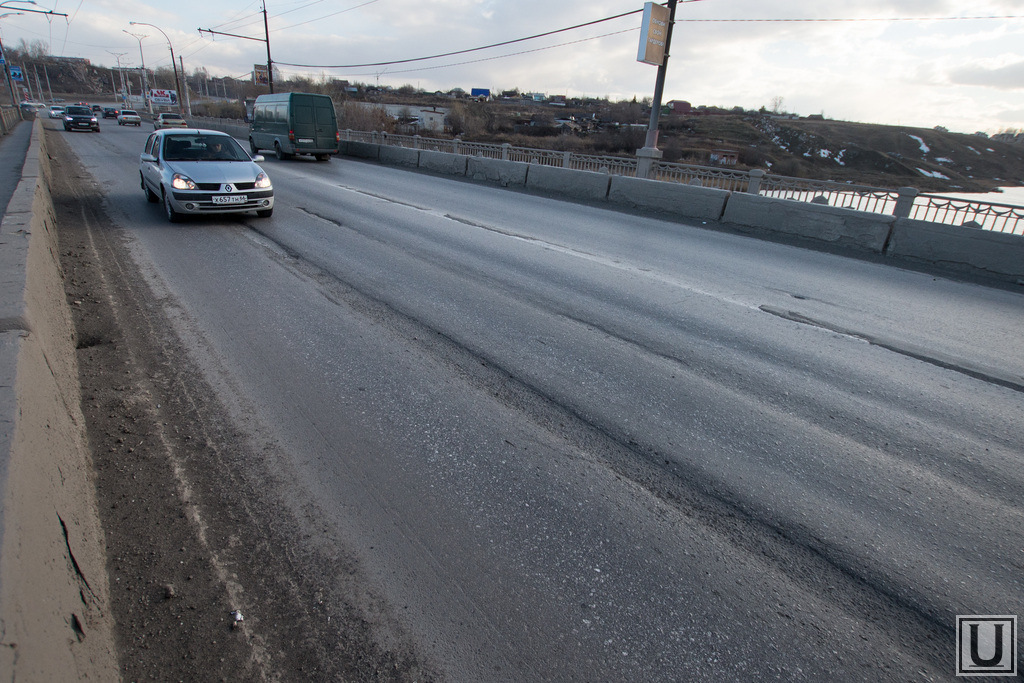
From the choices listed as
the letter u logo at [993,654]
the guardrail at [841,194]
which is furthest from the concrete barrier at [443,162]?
the letter u logo at [993,654]

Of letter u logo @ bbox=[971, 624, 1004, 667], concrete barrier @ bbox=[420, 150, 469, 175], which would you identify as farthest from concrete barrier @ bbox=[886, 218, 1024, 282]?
concrete barrier @ bbox=[420, 150, 469, 175]

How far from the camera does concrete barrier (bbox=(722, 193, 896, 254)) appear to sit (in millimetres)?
10516

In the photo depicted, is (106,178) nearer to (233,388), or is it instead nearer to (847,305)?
(233,388)

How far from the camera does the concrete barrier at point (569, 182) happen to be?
52.9 feet

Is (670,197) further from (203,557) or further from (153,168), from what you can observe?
(203,557)

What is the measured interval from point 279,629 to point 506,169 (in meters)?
18.7

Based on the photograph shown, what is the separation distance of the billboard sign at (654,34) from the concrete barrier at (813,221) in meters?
6.34

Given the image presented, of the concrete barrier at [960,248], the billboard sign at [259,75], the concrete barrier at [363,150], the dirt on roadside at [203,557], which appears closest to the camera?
the dirt on roadside at [203,557]

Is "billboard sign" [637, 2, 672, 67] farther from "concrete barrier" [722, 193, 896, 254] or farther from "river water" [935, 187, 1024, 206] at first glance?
"river water" [935, 187, 1024, 206]

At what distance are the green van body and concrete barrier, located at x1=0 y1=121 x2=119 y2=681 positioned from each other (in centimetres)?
2178

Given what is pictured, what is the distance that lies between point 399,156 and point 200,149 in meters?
15.6

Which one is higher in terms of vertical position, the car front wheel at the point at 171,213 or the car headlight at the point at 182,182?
the car headlight at the point at 182,182

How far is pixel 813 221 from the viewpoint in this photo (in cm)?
1137

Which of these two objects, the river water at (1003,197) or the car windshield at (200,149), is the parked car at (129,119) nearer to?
the car windshield at (200,149)
